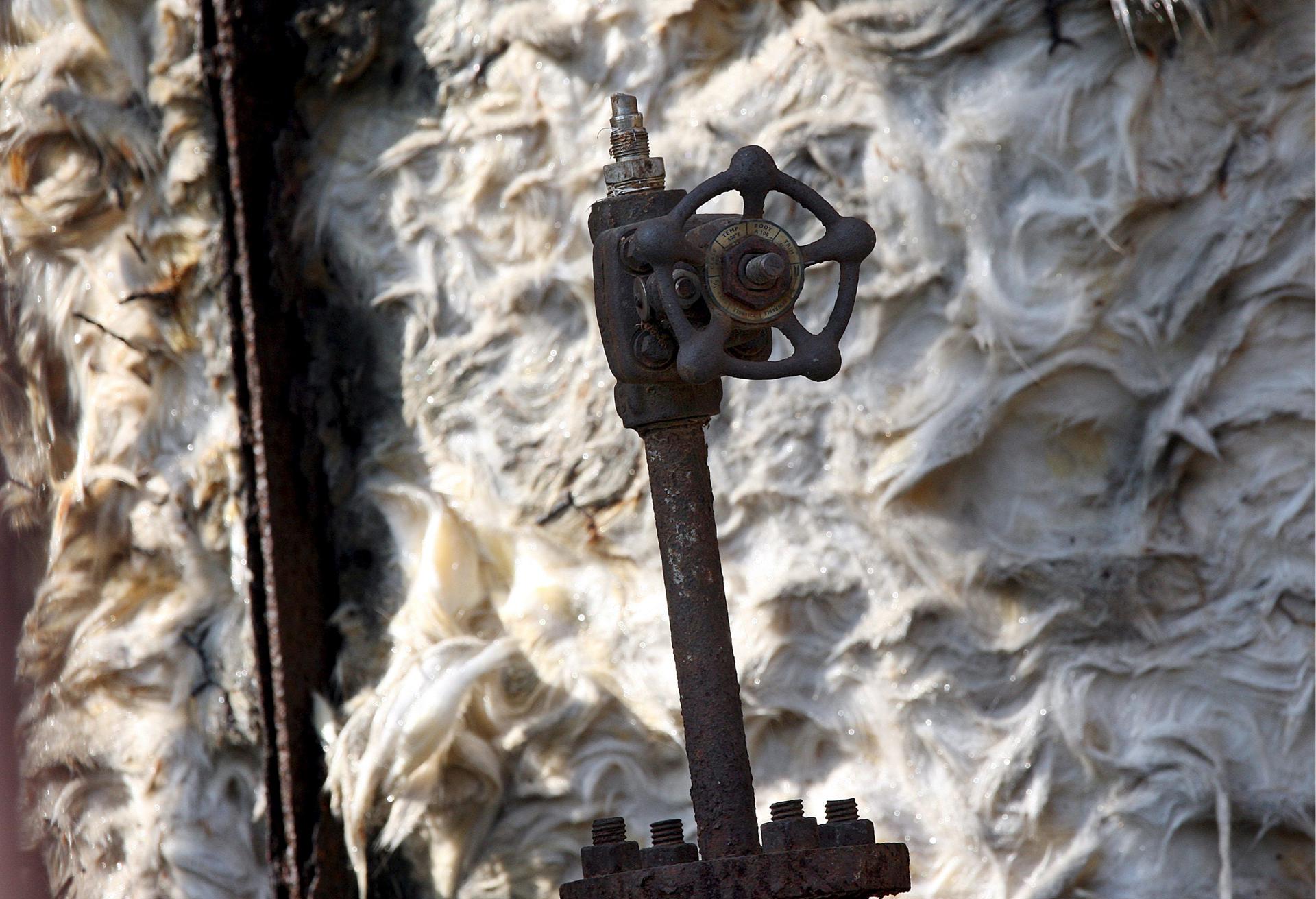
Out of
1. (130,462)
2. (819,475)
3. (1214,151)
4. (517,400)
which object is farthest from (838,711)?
(130,462)

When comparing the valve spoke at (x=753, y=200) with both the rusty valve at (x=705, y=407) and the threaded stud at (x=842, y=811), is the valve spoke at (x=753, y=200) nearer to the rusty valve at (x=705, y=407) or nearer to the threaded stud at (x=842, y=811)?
the rusty valve at (x=705, y=407)

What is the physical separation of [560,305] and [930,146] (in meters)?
0.34

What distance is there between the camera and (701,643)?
0.79m

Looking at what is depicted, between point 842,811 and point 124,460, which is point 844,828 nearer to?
point 842,811

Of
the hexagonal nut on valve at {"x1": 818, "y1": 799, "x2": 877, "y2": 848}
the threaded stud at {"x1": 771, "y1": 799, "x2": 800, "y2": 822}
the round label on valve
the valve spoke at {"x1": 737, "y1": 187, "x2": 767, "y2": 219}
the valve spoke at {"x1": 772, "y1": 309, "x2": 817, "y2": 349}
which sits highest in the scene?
the valve spoke at {"x1": 737, "y1": 187, "x2": 767, "y2": 219}

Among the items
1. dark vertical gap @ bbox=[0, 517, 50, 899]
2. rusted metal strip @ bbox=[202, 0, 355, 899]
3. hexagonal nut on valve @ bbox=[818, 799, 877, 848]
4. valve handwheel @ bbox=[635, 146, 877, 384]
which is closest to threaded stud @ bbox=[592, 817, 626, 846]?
hexagonal nut on valve @ bbox=[818, 799, 877, 848]

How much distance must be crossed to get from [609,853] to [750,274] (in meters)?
0.34

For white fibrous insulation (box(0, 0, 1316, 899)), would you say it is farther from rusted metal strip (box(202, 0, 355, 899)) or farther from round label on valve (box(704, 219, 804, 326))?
round label on valve (box(704, 219, 804, 326))

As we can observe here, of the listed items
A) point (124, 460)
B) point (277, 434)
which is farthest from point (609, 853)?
point (124, 460)

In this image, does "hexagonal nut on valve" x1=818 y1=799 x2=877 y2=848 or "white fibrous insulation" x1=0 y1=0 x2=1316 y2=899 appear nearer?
"hexagonal nut on valve" x1=818 y1=799 x2=877 y2=848

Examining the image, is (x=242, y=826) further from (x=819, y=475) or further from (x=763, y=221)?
(x=763, y=221)

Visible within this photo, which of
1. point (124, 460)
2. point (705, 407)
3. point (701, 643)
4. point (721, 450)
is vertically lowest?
point (701, 643)

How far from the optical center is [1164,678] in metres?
1.04

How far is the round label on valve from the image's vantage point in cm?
Result: 75
